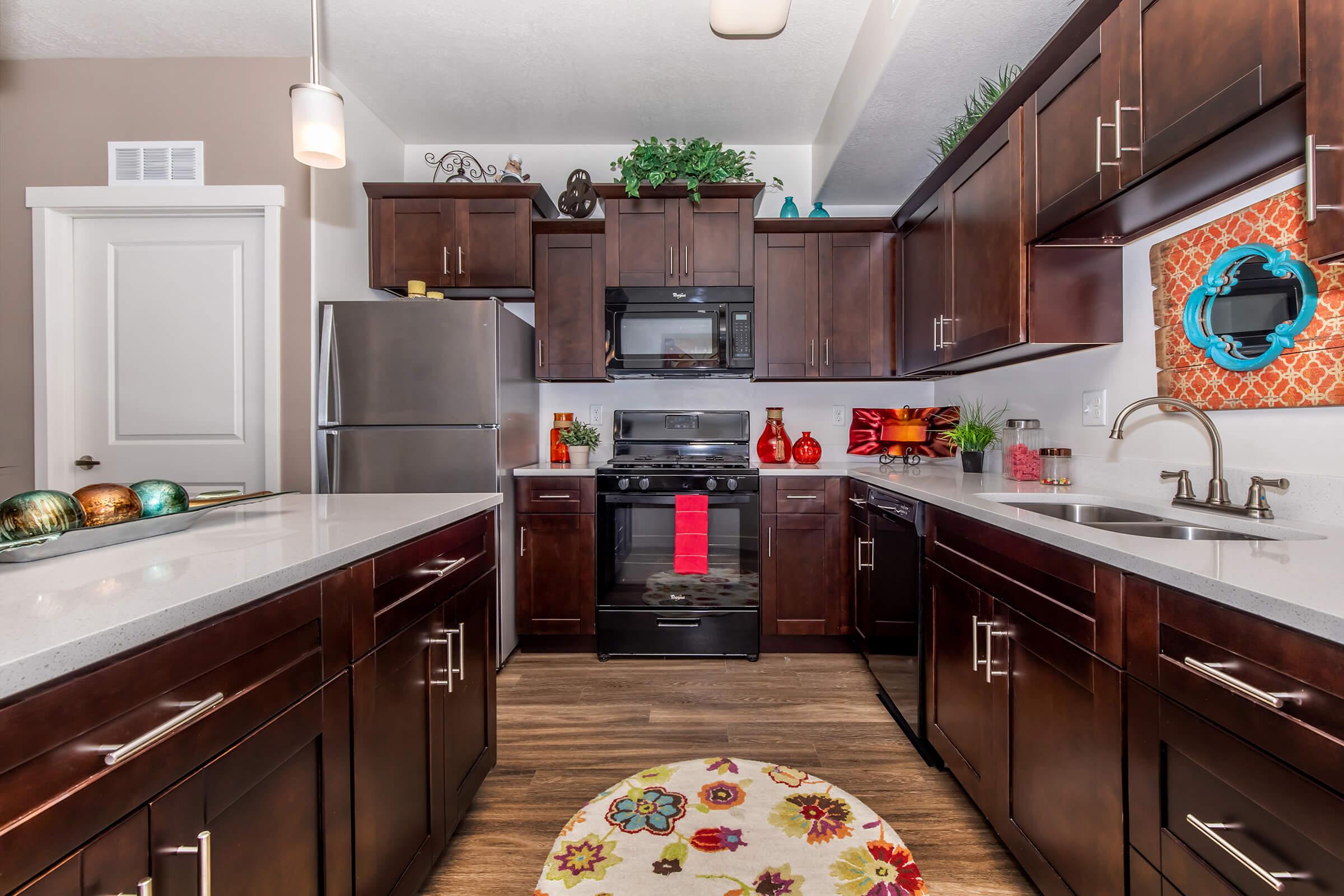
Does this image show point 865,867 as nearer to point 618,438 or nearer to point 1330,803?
point 1330,803

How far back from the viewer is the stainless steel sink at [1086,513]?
1.58m

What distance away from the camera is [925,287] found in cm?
264

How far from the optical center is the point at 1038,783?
1261 mm

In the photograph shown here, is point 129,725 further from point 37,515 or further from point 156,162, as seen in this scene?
point 156,162

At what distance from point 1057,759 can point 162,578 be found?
1600 mm

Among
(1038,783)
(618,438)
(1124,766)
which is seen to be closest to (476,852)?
(1038,783)

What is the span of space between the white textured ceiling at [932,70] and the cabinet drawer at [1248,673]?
176 centimetres

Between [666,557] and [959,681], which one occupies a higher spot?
[666,557]

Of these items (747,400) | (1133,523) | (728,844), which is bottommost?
(728,844)

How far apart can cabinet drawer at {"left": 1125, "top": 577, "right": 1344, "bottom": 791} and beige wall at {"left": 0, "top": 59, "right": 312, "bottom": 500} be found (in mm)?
2883

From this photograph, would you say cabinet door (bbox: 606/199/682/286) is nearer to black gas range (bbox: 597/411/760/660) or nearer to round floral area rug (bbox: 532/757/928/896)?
black gas range (bbox: 597/411/760/660)

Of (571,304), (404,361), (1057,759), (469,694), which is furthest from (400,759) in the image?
(571,304)

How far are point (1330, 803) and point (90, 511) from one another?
179 cm

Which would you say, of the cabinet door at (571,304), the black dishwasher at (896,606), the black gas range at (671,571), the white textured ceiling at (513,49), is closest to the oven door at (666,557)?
the black gas range at (671,571)
